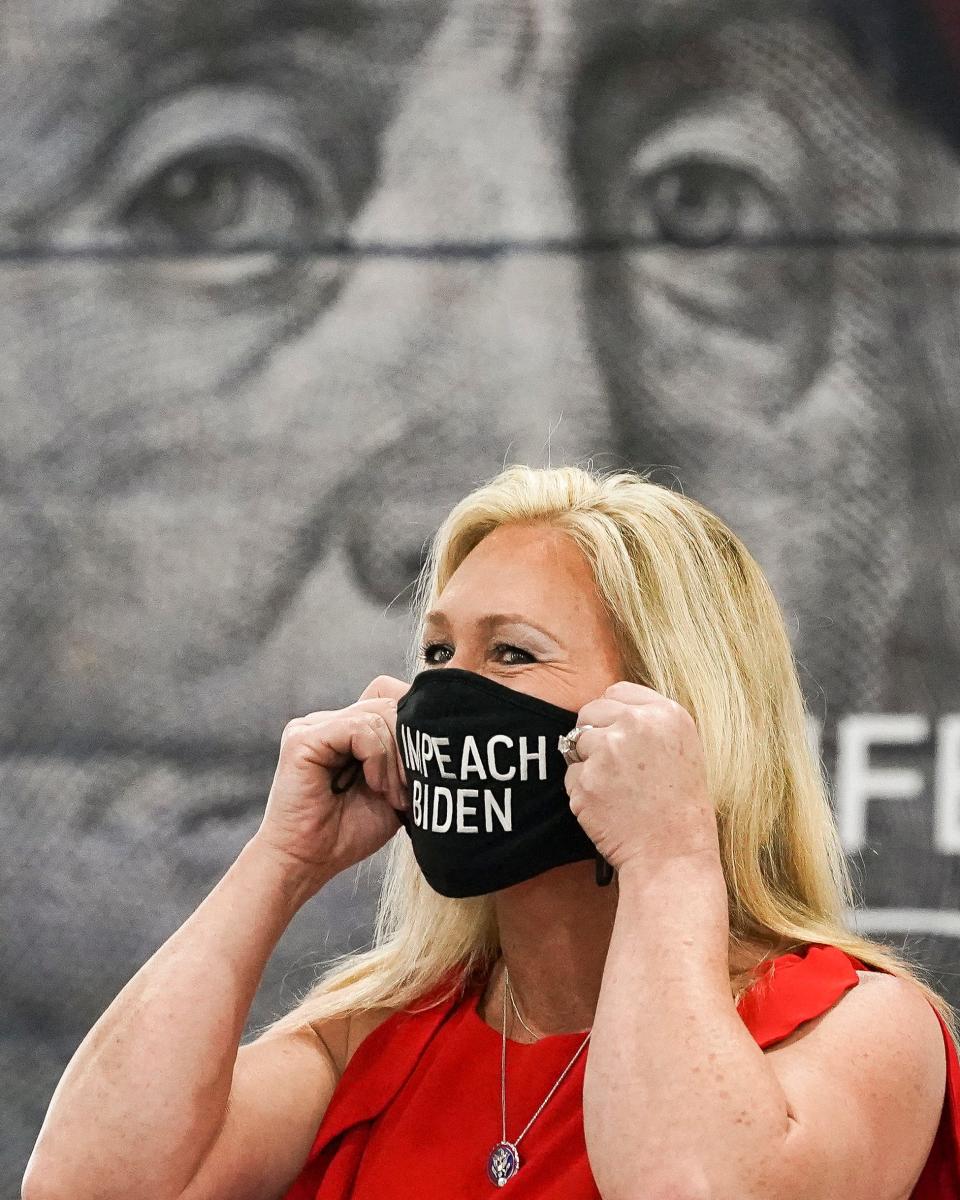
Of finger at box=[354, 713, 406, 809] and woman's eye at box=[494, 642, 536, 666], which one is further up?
woman's eye at box=[494, 642, 536, 666]

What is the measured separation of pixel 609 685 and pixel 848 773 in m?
1.15

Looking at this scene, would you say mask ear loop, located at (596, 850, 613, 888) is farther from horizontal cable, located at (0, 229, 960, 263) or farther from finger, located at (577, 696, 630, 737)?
horizontal cable, located at (0, 229, 960, 263)

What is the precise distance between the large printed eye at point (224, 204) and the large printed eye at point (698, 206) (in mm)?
598

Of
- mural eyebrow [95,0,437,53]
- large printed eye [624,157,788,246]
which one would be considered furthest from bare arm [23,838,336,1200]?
mural eyebrow [95,0,437,53]

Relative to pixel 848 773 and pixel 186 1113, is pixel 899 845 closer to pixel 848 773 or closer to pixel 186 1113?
pixel 848 773

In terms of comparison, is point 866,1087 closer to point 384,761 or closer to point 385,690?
point 384,761

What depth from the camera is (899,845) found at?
9.14 ft

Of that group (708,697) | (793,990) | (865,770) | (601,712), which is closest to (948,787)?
(865,770)

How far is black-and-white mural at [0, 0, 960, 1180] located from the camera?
2.85 m

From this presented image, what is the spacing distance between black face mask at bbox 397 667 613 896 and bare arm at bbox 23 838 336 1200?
321mm

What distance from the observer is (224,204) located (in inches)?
118

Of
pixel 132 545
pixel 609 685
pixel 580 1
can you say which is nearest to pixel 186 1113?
pixel 609 685

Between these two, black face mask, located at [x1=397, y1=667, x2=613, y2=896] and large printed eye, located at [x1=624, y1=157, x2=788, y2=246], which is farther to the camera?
large printed eye, located at [x1=624, y1=157, x2=788, y2=246]

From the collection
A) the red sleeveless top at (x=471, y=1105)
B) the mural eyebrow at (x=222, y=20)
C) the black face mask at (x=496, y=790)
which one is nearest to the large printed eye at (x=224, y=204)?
the mural eyebrow at (x=222, y=20)
